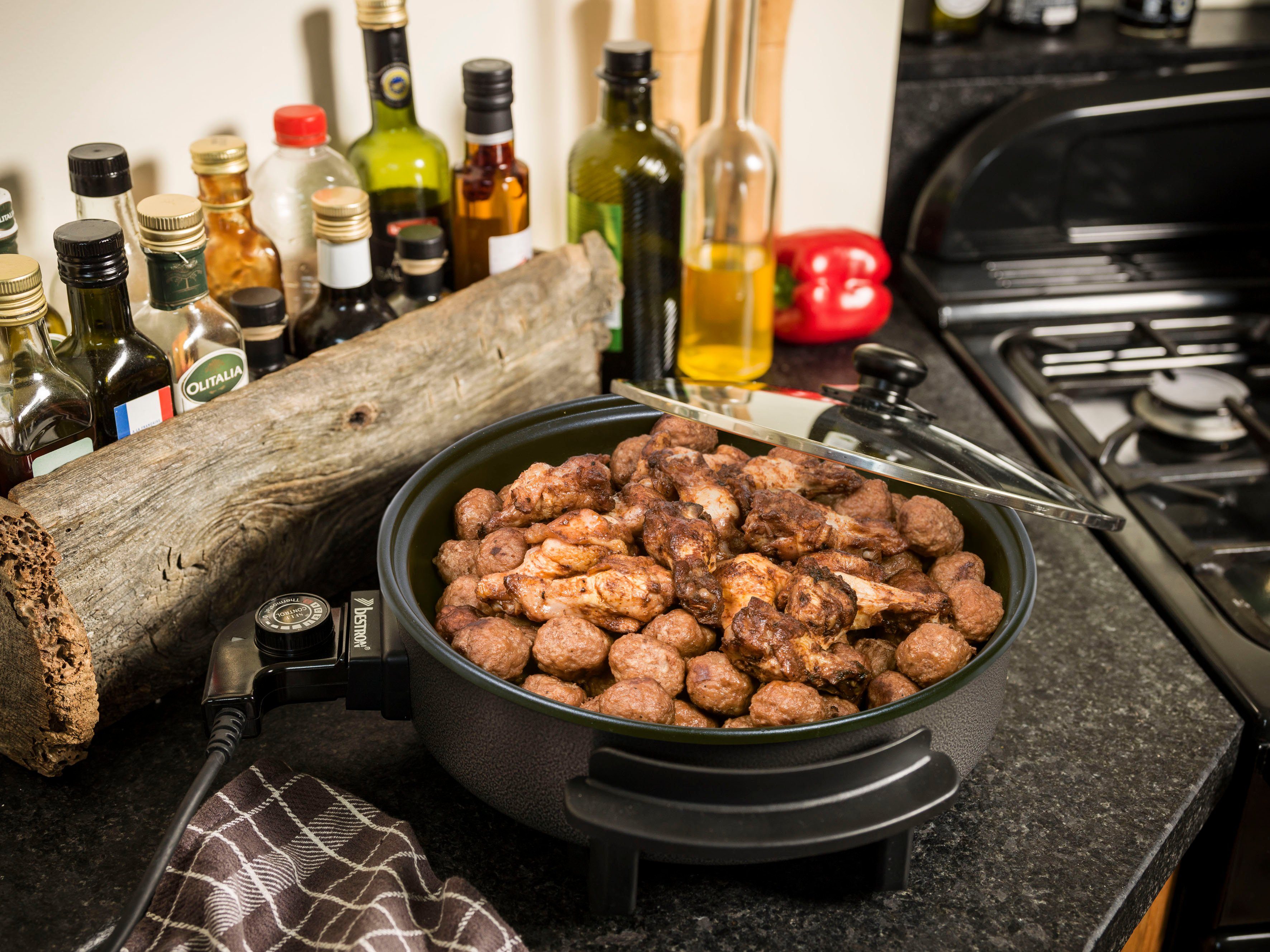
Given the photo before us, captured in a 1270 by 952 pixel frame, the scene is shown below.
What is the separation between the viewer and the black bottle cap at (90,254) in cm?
87

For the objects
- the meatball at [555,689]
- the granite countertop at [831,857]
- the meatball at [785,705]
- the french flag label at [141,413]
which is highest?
the french flag label at [141,413]

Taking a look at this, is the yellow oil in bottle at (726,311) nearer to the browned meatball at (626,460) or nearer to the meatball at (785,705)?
the browned meatball at (626,460)

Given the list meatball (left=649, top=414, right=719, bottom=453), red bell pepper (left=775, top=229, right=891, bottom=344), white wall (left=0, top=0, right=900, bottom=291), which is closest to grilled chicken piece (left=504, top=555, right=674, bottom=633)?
meatball (left=649, top=414, right=719, bottom=453)

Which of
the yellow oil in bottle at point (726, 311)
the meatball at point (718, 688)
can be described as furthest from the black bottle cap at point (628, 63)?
the meatball at point (718, 688)

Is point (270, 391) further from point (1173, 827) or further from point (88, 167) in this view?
point (1173, 827)

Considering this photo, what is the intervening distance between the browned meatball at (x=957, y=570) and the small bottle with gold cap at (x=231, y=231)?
2.27 ft

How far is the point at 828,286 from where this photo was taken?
159cm

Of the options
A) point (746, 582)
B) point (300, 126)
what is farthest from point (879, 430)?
point (300, 126)

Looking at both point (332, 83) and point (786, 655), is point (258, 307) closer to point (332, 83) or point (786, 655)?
point (332, 83)

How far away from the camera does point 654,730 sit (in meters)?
0.72

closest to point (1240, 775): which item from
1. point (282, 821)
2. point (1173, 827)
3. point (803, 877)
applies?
point (1173, 827)

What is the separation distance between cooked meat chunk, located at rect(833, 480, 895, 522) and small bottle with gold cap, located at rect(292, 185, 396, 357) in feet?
1.64

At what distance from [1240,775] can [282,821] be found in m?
0.85

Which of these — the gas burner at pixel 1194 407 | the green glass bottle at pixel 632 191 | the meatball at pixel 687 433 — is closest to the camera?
the meatball at pixel 687 433
